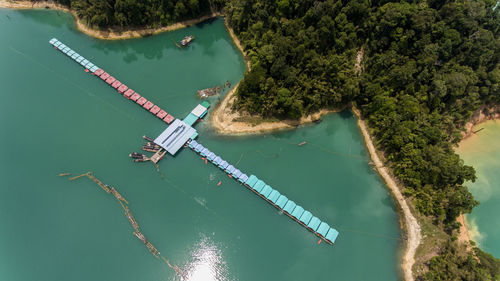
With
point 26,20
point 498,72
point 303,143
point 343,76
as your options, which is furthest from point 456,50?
point 26,20

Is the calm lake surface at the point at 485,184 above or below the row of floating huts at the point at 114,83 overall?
above

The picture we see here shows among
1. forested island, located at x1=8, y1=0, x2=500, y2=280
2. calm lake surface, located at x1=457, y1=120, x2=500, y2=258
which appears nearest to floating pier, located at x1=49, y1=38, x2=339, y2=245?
forested island, located at x1=8, y1=0, x2=500, y2=280

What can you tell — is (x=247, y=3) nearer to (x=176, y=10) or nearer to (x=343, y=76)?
(x=176, y=10)

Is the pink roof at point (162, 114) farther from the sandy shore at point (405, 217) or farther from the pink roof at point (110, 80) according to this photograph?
the sandy shore at point (405, 217)

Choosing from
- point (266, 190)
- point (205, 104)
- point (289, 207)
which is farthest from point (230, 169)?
point (205, 104)

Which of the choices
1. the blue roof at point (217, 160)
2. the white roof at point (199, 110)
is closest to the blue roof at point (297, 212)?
the blue roof at point (217, 160)

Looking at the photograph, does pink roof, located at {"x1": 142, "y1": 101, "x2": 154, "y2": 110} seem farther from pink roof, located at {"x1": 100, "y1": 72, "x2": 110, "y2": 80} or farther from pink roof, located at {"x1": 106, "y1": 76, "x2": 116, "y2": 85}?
pink roof, located at {"x1": 100, "y1": 72, "x2": 110, "y2": 80}
